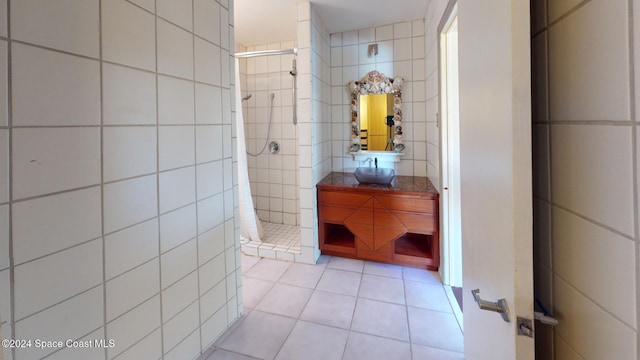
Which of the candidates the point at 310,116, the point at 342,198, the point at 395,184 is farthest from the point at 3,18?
the point at 395,184

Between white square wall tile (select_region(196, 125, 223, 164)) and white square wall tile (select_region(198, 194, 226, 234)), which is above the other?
white square wall tile (select_region(196, 125, 223, 164))

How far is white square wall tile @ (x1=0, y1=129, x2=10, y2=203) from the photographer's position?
2.46 ft

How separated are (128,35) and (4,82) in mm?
449

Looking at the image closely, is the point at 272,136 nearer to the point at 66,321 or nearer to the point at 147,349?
the point at 147,349

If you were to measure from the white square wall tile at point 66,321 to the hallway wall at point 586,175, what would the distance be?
134 centimetres

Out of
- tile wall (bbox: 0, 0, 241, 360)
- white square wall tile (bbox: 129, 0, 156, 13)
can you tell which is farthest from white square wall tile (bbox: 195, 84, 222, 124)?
white square wall tile (bbox: 129, 0, 156, 13)

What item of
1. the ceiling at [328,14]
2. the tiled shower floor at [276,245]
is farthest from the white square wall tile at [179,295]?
the ceiling at [328,14]

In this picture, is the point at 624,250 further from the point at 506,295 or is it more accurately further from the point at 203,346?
the point at 203,346

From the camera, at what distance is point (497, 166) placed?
0.65 m

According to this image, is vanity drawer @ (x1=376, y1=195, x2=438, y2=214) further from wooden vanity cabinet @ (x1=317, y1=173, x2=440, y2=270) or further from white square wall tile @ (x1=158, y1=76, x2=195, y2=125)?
white square wall tile @ (x1=158, y1=76, x2=195, y2=125)

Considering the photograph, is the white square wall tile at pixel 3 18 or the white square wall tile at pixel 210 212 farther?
the white square wall tile at pixel 210 212

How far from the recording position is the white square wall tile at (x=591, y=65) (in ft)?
1.45

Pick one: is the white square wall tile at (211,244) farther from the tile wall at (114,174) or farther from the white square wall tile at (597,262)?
the white square wall tile at (597,262)

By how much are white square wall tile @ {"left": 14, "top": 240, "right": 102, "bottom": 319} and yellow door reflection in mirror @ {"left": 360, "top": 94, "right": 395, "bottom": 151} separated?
8.08 feet
